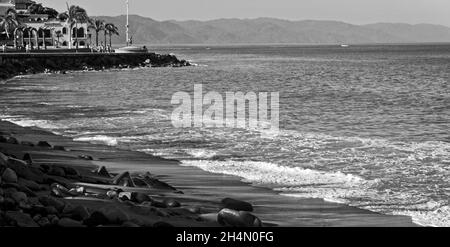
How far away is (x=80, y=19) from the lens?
111 m

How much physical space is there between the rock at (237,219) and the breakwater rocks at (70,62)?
5261cm

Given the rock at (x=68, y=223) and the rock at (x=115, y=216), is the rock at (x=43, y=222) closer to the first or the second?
the rock at (x=68, y=223)

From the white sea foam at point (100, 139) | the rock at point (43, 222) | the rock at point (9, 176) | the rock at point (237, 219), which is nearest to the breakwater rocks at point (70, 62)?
the white sea foam at point (100, 139)

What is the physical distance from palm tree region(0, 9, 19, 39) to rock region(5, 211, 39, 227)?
3765 inches

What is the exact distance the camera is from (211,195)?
44.3 ft

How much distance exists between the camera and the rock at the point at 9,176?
11.1 metres

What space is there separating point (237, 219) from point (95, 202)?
7.13ft

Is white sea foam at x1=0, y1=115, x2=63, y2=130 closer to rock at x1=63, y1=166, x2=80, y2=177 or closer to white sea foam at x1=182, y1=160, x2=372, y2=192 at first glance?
white sea foam at x1=182, y1=160, x2=372, y2=192

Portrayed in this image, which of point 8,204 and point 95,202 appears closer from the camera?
point 8,204

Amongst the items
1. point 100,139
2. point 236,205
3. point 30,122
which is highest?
point 236,205

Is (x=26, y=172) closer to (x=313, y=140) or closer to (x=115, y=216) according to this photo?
(x=115, y=216)

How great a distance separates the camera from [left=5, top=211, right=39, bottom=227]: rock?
873 centimetres

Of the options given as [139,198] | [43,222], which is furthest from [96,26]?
[43,222]
